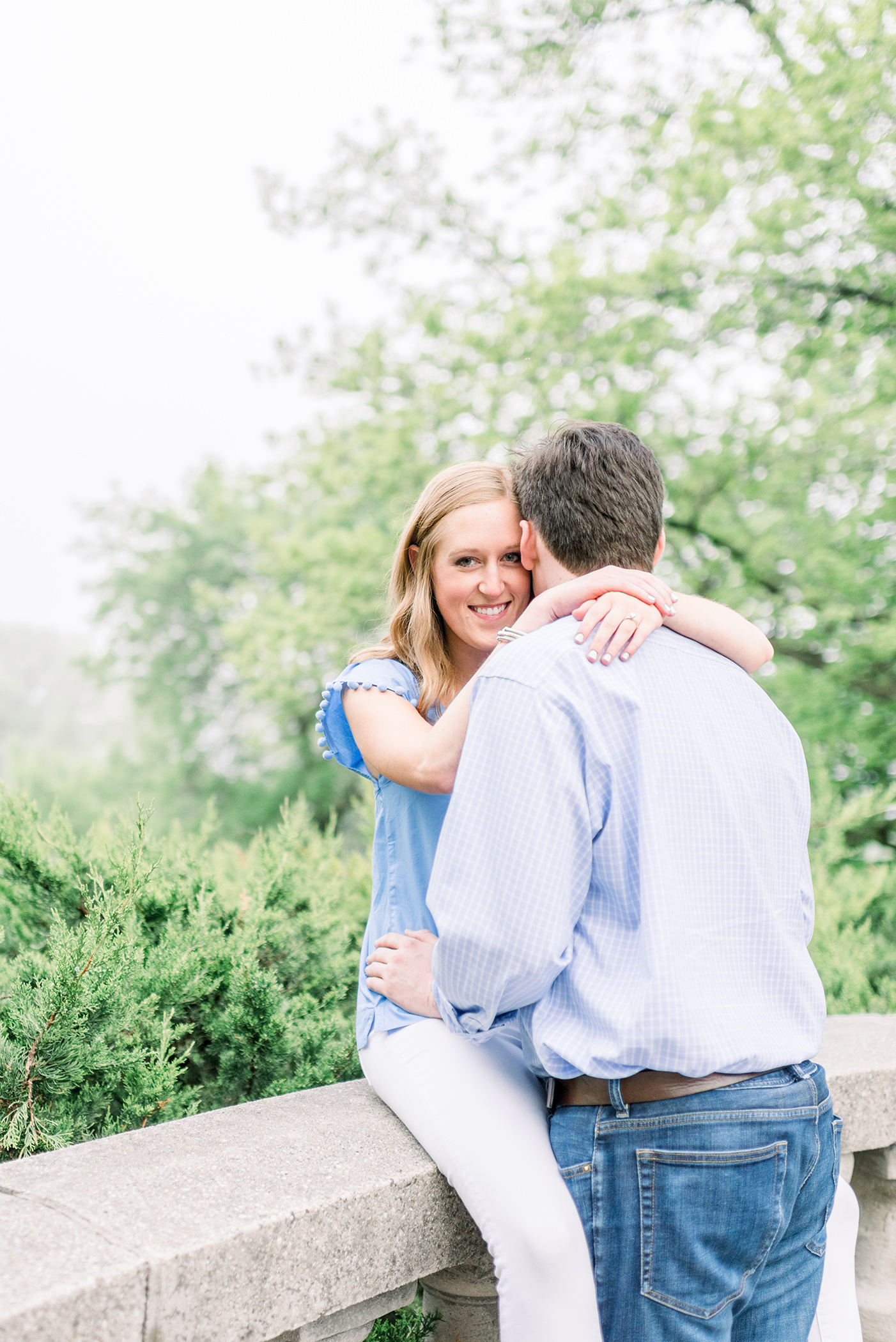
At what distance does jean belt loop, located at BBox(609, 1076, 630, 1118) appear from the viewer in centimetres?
153

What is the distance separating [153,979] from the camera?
8.11 feet

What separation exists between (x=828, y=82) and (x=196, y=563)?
72.3 ft

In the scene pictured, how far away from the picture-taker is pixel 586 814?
1.52 m

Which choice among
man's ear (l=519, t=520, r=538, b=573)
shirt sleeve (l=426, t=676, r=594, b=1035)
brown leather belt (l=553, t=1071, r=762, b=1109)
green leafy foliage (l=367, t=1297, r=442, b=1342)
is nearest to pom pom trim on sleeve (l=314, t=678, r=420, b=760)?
man's ear (l=519, t=520, r=538, b=573)

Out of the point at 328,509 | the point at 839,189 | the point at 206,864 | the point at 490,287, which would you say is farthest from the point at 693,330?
the point at 206,864

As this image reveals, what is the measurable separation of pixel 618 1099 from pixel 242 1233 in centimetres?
Result: 59

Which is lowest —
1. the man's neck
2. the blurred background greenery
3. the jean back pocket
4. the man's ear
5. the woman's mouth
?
the jean back pocket

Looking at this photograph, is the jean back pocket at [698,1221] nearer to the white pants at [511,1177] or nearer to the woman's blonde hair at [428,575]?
the white pants at [511,1177]

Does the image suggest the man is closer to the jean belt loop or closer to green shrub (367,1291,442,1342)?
the jean belt loop

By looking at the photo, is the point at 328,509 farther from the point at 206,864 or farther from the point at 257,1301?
the point at 257,1301

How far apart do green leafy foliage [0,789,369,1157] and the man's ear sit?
113 cm

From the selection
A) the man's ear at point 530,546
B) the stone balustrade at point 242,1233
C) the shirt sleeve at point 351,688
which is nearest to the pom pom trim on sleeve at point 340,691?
the shirt sleeve at point 351,688

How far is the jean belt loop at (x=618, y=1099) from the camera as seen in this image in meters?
1.53

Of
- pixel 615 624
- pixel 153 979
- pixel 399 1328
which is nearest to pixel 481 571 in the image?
pixel 615 624
